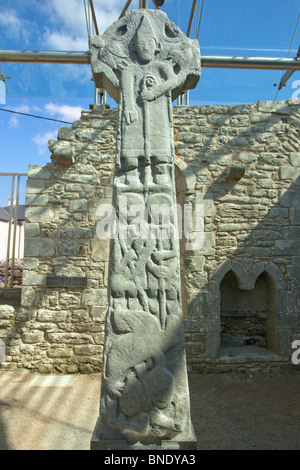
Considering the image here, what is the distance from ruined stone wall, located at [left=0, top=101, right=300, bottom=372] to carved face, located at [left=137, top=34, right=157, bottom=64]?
244 cm

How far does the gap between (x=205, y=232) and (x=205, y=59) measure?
2650 mm

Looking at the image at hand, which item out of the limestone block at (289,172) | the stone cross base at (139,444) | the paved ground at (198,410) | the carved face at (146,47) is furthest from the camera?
the limestone block at (289,172)

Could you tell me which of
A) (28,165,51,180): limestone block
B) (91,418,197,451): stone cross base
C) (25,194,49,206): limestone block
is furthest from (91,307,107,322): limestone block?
(91,418,197,451): stone cross base

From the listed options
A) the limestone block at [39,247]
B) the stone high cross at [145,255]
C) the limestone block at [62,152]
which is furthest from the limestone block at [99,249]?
the stone high cross at [145,255]

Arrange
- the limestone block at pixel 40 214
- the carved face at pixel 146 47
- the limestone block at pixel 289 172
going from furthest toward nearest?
the limestone block at pixel 289 172 → the limestone block at pixel 40 214 → the carved face at pixel 146 47

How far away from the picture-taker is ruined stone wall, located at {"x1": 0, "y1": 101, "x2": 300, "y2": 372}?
14.7 ft

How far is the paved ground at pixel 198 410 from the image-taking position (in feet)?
9.23

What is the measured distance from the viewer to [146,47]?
231 centimetres

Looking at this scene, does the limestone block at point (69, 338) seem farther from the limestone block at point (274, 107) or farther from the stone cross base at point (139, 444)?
the limestone block at point (274, 107)

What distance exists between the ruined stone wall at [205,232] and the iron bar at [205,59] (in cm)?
68

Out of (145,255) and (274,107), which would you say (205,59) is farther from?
(145,255)

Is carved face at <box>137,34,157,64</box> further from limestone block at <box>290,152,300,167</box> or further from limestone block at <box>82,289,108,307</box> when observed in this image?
limestone block at <box>290,152,300,167</box>

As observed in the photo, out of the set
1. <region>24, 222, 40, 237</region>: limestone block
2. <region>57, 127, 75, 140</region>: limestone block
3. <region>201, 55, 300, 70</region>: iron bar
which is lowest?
<region>24, 222, 40, 237</region>: limestone block
